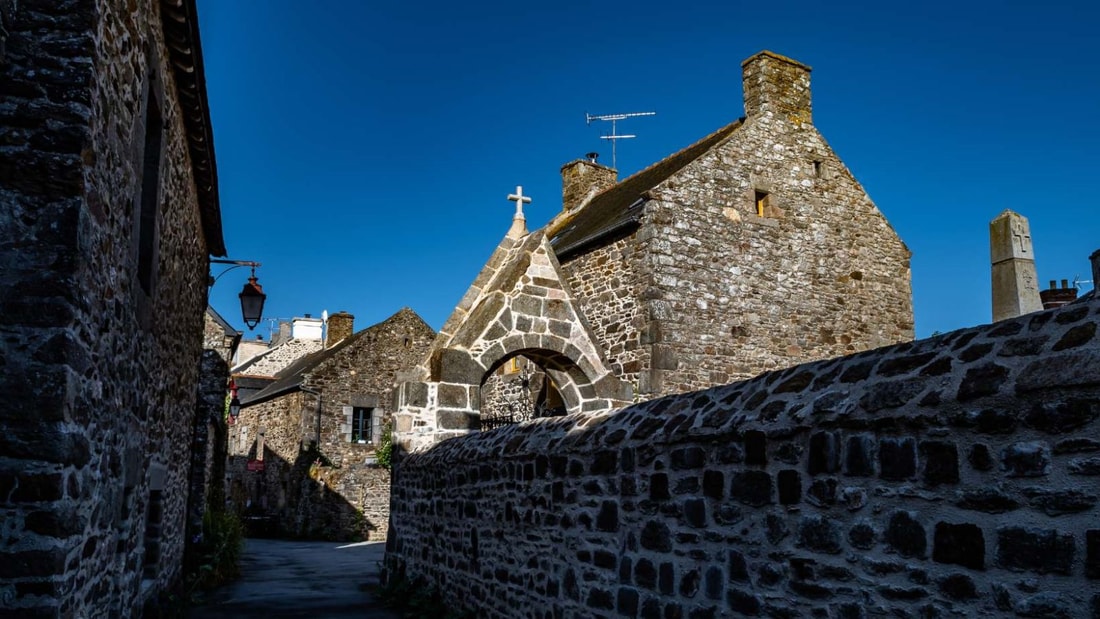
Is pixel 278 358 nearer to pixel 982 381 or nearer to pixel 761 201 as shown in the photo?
pixel 761 201

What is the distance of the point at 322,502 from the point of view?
78.1 ft

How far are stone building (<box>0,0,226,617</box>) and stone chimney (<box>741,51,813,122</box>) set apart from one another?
41.9 feet

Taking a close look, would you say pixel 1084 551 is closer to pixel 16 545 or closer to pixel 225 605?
pixel 16 545

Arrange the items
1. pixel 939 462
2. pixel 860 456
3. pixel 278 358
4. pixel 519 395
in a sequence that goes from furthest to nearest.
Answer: pixel 278 358 < pixel 519 395 < pixel 860 456 < pixel 939 462

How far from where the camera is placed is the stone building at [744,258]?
1484cm

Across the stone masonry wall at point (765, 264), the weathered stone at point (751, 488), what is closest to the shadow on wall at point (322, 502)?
the stone masonry wall at point (765, 264)

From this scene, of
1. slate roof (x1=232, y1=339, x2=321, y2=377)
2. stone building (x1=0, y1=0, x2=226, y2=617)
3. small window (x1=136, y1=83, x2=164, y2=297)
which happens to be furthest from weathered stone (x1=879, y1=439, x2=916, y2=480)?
slate roof (x1=232, y1=339, x2=321, y2=377)

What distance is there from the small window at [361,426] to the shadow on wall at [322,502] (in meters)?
0.98

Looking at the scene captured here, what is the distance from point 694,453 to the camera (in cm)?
421

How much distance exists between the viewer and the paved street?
935cm

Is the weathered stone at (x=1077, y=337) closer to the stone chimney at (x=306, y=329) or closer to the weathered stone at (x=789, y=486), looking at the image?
the weathered stone at (x=789, y=486)

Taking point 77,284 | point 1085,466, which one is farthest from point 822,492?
point 77,284

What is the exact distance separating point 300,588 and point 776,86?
42.3 ft

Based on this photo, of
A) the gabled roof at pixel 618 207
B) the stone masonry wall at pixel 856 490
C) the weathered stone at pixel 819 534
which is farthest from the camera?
the gabled roof at pixel 618 207
